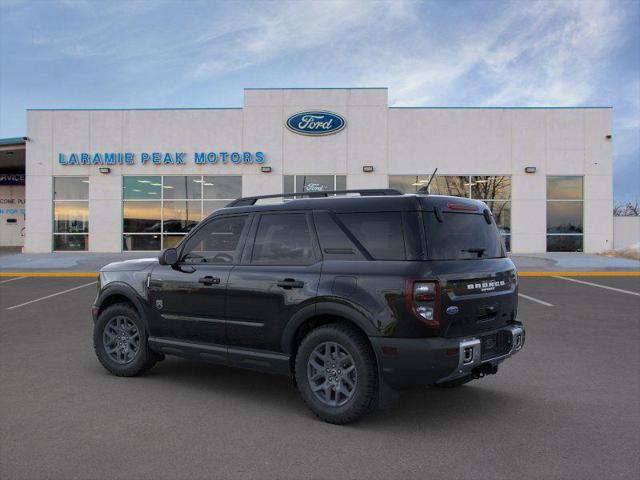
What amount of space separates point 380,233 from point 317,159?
18.8m

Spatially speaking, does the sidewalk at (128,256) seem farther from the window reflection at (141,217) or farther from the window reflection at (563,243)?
the window reflection at (141,217)

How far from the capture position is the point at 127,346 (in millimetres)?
5891

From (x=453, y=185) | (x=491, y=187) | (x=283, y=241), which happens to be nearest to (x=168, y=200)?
(x=453, y=185)

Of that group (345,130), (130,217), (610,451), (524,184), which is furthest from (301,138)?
(610,451)

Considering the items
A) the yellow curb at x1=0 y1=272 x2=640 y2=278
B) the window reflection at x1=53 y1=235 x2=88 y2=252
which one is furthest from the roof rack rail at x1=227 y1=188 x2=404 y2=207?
the window reflection at x1=53 y1=235 x2=88 y2=252

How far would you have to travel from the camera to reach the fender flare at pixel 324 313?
4207 mm

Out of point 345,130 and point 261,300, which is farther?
point 345,130

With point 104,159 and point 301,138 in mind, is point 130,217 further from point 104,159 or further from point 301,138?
point 301,138

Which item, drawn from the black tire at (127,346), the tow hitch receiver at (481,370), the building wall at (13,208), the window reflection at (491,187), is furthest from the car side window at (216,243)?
the building wall at (13,208)

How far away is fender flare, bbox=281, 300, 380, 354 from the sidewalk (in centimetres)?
→ 1401

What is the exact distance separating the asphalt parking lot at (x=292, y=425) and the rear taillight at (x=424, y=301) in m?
0.88

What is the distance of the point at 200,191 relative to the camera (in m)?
23.0

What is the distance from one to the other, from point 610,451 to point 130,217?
860 inches

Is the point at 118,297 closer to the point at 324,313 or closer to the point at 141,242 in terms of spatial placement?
the point at 324,313
